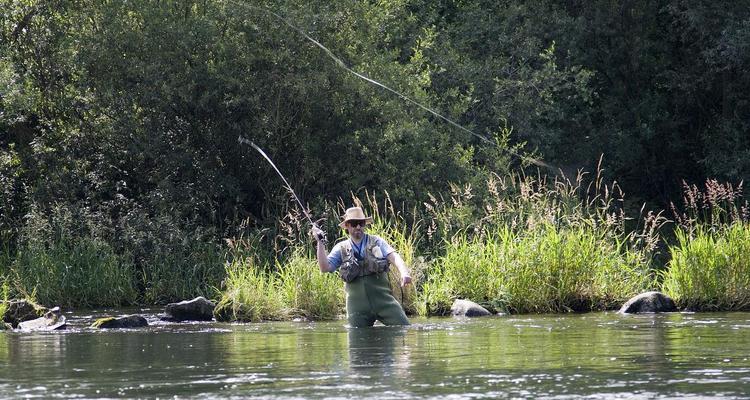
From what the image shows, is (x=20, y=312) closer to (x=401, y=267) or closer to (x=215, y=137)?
(x=401, y=267)

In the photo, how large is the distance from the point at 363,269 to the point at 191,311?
311cm

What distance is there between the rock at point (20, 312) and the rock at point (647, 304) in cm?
606

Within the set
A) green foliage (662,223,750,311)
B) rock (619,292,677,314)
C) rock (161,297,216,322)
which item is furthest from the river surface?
rock (161,297,216,322)

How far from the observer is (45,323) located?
1363cm

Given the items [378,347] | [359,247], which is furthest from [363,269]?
[378,347]

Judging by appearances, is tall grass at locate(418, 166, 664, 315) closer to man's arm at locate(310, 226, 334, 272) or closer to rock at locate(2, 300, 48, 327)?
man's arm at locate(310, 226, 334, 272)

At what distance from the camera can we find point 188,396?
7367mm

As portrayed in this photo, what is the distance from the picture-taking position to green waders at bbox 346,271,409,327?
480 inches

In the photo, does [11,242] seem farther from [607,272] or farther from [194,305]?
[607,272]

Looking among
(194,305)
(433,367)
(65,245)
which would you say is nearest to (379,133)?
(65,245)

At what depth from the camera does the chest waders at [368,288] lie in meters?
12.0

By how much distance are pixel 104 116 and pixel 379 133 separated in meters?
4.46

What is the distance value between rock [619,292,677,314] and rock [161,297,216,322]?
4352mm

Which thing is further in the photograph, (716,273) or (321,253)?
(716,273)
